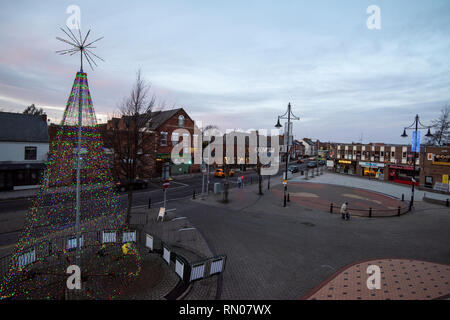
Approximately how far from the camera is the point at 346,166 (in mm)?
45219

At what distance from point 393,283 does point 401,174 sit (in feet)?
116

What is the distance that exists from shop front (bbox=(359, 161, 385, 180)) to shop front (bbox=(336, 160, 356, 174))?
1830 mm

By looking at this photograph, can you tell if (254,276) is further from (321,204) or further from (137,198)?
(137,198)

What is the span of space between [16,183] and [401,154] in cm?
5099

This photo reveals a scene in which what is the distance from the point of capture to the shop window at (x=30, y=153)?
24375mm

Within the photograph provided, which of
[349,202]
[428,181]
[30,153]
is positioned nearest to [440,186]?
[428,181]

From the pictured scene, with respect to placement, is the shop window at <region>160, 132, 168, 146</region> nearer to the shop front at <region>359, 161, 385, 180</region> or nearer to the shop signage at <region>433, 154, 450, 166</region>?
the shop front at <region>359, 161, 385, 180</region>

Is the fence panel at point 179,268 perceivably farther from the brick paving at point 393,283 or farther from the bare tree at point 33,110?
the bare tree at point 33,110

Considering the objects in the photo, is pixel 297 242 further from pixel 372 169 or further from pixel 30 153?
pixel 372 169

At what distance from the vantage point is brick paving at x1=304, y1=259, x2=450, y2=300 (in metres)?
7.19

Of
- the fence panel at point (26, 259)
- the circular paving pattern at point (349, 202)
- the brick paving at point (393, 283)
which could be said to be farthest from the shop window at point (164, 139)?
the brick paving at point (393, 283)

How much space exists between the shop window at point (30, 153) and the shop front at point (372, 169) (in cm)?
4829

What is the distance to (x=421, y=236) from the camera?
12.7 metres
